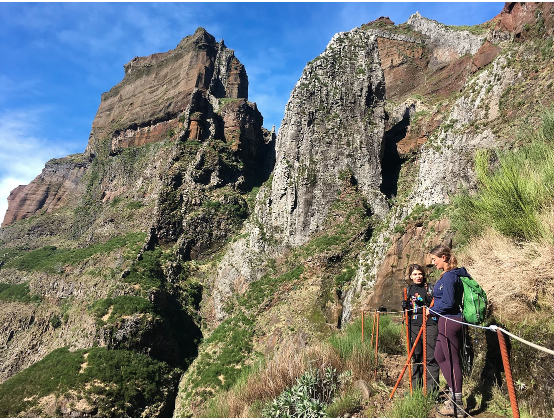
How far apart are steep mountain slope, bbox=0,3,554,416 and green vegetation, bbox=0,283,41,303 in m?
0.28

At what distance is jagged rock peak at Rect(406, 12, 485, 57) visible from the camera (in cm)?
3509

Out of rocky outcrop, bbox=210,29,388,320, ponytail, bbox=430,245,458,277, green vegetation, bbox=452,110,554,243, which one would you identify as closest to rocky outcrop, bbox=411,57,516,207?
green vegetation, bbox=452,110,554,243

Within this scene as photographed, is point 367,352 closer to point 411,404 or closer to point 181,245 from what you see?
point 411,404

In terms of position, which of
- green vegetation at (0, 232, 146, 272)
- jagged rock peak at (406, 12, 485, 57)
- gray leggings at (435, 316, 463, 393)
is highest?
jagged rock peak at (406, 12, 485, 57)

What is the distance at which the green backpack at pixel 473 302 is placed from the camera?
4051 mm

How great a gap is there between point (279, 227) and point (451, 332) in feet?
70.8

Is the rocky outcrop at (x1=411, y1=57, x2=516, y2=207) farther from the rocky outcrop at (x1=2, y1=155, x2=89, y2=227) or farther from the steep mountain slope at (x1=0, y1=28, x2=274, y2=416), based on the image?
the rocky outcrop at (x1=2, y1=155, x2=89, y2=227)

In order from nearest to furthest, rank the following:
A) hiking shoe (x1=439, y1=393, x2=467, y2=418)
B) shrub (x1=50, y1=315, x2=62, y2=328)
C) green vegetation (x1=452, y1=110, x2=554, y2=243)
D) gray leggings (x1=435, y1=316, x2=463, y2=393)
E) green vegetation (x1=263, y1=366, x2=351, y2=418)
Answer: hiking shoe (x1=439, y1=393, x2=467, y2=418)
gray leggings (x1=435, y1=316, x2=463, y2=393)
green vegetation (x1=263, y1=366, x2=351, y2=418)
green vegetation (x1=452, y1=110, x2=554, y2=243)
shrub (x1=50, y1=315, x2=62, y2=328)

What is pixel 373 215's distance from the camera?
75.5ft

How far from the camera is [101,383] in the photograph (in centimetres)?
2106

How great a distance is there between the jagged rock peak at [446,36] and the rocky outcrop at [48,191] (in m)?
75.8

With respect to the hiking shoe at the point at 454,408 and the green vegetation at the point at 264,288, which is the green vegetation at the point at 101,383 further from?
the hiking shoe at the point at 454,408

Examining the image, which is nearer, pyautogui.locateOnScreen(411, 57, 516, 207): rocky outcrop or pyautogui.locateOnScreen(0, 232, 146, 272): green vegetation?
pyautogui.locateOnScreen(411, 57, 516, 207): rocky outcrop

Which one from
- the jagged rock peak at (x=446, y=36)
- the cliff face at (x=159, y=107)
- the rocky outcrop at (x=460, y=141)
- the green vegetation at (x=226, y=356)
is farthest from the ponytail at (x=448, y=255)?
the cliff face at (x=159, y=107)
